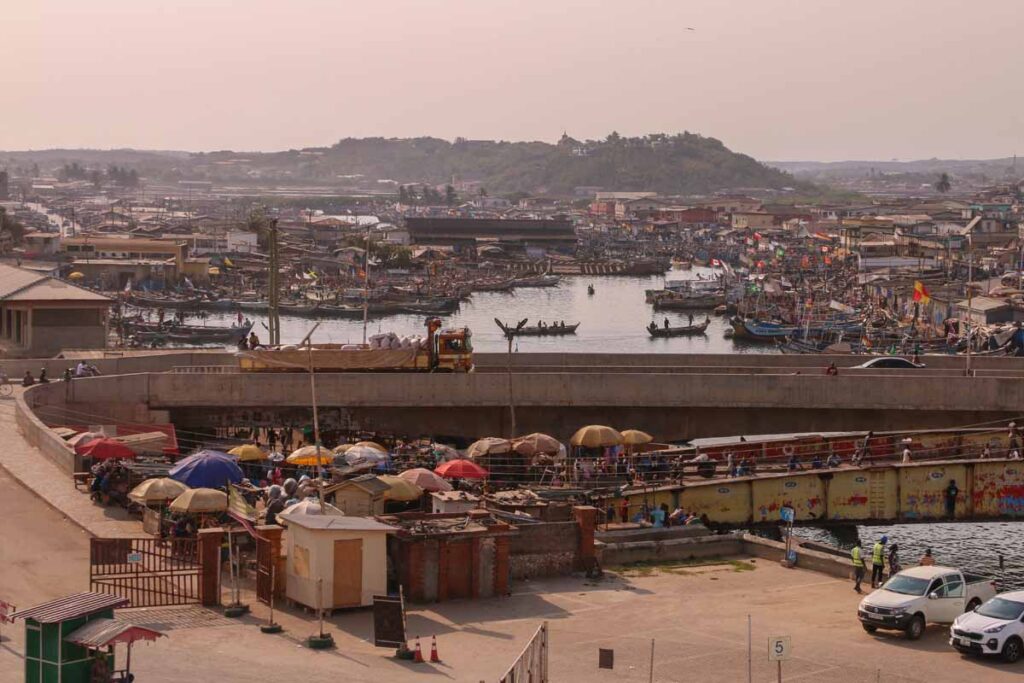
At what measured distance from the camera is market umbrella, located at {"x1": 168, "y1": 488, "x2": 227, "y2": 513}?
918 inches

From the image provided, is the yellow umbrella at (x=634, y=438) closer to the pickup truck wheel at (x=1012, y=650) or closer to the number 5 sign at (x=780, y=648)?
the pickup truck wheel at (x=1012, y=650)

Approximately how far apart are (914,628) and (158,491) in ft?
36.6

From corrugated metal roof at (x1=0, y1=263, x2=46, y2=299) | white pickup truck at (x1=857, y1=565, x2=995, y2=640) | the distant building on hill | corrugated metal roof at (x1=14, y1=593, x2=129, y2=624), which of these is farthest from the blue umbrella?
the distant building on hill

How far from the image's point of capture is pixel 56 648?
16.1 m

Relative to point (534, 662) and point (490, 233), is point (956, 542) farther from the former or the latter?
point (490, 233)

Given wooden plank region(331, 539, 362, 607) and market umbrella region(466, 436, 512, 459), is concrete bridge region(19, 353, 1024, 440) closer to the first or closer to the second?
market umbrella region(466, 436, 512, 459)

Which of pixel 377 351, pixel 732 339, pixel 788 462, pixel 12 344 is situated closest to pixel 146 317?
pixel 732 339

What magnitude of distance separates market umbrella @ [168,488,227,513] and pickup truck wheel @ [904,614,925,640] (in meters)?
9.69

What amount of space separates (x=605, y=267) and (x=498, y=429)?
133266 mm

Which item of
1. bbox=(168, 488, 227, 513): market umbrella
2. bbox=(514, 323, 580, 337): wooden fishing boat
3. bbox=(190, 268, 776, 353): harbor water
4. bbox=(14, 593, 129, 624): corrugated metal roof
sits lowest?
bbox=(190, 268, 776, 353): harbor water

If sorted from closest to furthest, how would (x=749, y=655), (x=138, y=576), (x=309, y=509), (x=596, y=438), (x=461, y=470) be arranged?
(x=749, y=655), (x=138, y=576), (x=309, y=509), (x=461, y=470), (x=596, y=438)

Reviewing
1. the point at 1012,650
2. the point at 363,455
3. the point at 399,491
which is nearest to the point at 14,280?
the point at 363,455

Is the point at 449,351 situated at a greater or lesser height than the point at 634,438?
greater

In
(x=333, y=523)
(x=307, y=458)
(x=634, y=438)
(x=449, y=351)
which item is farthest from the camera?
(x=449, y=351)
